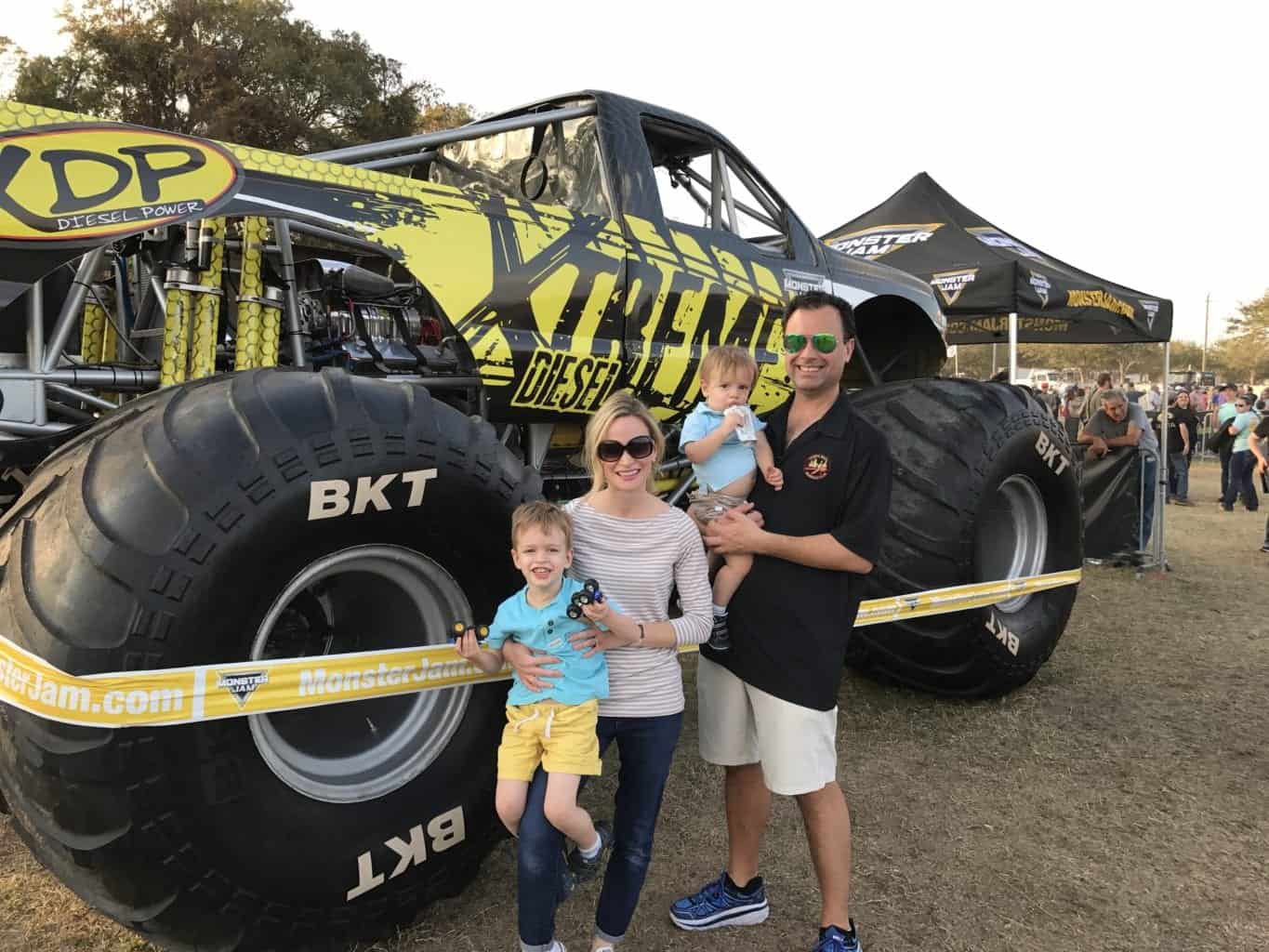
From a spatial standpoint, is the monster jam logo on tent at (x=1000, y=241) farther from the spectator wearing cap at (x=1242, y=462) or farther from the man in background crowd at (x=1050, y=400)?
the spectator wearing cap at (x=1242, y=462)

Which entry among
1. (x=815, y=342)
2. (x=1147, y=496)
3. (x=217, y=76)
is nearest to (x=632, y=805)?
(x=815, y=342)

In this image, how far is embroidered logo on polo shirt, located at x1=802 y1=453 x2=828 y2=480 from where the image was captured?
2.66 metres

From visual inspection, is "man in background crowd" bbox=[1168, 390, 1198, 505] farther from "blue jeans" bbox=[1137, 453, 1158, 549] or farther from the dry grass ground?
the dry grass ground

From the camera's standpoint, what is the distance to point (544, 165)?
4.34 metres

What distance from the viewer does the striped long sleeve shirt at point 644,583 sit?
2.46 metres

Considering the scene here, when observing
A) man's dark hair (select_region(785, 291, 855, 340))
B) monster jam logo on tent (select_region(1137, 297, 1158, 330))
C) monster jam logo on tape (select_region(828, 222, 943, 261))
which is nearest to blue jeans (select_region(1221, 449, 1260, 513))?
monster jam logo on tent (select_region(1137, 297, 1158, 330))

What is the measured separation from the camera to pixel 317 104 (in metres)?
23.9

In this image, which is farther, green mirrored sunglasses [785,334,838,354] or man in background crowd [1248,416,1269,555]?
man in background crowd [1248,416,1269,555]

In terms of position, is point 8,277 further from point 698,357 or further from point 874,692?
point 874,692

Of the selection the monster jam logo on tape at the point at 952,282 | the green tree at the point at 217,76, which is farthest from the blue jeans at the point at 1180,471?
the green tree at the point at 217,76

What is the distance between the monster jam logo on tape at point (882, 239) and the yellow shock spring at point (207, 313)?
28.1 ft

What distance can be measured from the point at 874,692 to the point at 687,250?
235cm

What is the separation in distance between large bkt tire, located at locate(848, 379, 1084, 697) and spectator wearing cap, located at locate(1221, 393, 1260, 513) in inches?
400

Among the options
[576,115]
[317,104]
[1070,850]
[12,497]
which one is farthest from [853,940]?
[317,104]
